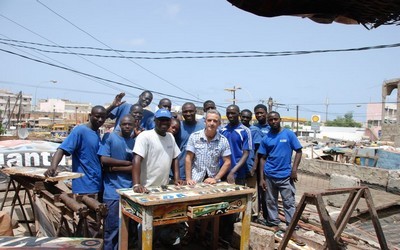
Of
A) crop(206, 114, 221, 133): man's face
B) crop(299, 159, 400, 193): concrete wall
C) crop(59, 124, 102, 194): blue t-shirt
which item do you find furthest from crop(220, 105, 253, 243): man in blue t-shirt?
crop(299, 159, 400, 193): concrete wall

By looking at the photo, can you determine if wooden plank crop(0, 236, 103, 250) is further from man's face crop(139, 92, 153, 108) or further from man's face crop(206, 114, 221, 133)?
man's face crop(139, 92, 153, 108)

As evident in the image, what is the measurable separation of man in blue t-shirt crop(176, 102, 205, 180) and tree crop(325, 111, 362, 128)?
90.5 meters

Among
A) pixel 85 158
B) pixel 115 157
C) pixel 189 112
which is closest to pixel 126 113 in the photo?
pixel 189 112

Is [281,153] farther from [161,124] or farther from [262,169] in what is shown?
[161,124]

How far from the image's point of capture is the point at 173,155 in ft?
13.9

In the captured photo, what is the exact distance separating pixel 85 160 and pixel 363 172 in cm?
994

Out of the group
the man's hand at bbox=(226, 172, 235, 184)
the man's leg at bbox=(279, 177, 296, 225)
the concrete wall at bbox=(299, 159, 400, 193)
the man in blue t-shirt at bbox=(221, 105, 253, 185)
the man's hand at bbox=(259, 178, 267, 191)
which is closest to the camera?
the man's hand at bbox=(226, 172, 235, 184)

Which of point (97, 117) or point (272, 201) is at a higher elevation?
point (97, 117)

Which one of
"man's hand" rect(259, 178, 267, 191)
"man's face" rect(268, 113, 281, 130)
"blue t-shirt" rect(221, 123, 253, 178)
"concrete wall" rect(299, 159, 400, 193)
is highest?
"man's face" rect(268, 113, 281, 130)

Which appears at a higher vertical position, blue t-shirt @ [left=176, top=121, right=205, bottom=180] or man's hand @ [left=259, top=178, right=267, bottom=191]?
blue t-shirt @ [left=176, top=121, right=205, bottom=180]

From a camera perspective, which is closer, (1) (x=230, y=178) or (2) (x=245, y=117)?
(1) (x=230, y=178)

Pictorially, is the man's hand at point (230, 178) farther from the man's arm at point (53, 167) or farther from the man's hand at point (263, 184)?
the man's arm at point (53, 167)

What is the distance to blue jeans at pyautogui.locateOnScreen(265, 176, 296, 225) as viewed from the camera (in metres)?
5.20

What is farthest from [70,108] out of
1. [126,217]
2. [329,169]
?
[126,217]
